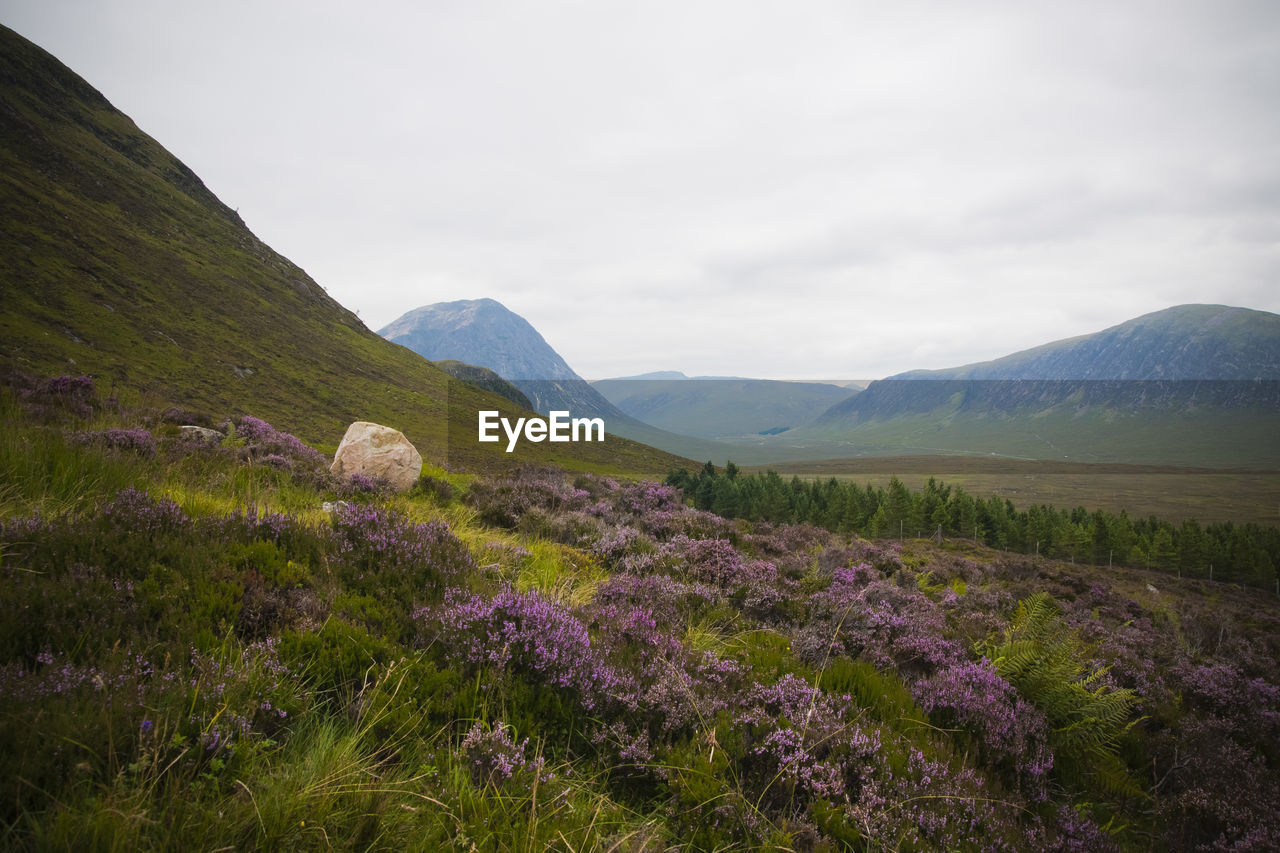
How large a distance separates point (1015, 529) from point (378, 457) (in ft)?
282

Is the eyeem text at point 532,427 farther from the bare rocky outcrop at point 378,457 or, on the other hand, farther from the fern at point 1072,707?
the fern at point 1072,707

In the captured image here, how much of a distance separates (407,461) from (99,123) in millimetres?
168344

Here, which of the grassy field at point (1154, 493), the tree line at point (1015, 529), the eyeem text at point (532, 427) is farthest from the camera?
the grassy field at point (1154, 493)

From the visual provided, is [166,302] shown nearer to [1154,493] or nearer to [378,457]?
[378,457]

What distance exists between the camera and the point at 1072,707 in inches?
184

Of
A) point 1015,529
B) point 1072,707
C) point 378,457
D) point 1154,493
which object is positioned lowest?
point 1154,493

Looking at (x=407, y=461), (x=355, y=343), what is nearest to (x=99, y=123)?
(x=355, y=343)

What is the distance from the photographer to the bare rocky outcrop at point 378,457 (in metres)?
11.9

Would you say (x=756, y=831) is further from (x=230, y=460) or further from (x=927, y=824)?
(x=230, y=460)

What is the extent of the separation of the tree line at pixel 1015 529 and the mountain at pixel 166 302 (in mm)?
44338

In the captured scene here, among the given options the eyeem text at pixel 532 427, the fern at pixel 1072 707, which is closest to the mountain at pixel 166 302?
the eyeem text at pixel 532 427

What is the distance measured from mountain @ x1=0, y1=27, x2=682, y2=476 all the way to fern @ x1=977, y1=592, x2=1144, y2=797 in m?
48.6

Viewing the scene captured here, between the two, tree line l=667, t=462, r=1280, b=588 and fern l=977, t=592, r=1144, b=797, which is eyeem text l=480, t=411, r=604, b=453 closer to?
tree line l=667, t=462, r=1280, b=588

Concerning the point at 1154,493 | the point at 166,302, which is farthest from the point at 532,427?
the point at 1154,493
